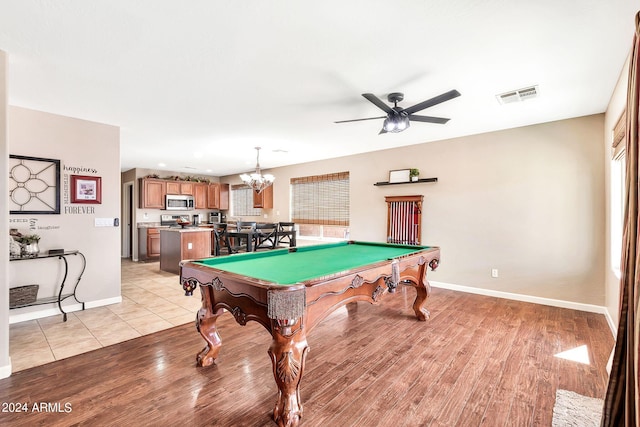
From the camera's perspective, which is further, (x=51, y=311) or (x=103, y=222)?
(x=103, y=222)

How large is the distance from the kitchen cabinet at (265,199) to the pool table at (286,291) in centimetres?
491

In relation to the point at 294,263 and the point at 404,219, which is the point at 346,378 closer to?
the point at 294,263

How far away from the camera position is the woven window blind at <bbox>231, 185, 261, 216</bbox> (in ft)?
28.5

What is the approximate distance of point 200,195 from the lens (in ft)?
28.5

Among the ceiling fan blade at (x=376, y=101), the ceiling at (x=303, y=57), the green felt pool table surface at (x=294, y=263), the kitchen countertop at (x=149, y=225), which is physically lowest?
the green felt pool table surface at (x=294, y=263)

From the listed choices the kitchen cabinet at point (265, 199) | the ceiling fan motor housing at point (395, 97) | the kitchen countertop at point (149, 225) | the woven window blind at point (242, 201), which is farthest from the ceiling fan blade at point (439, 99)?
the kitchen countertop at point (149, 225)

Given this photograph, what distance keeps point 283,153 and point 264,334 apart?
380cm

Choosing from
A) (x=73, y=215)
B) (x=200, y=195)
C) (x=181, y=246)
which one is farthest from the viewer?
(x=200, y=195)

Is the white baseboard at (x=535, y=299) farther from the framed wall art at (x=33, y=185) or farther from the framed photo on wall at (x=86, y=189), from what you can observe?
the framed wall art at (x=33, y=185)

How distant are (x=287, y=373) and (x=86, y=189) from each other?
3.73m

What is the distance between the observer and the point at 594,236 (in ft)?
11.9

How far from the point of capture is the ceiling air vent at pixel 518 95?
9.57 ft

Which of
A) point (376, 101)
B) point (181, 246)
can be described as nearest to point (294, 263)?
point (376, 101)

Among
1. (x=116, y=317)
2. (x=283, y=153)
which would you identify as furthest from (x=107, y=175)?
(x=283, y=153)
